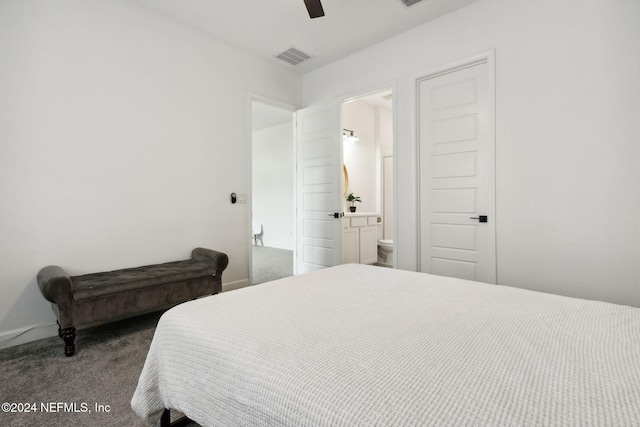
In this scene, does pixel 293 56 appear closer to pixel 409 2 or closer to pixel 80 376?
pixel 409 2

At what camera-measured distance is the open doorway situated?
6717 mm

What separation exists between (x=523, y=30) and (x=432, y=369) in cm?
298

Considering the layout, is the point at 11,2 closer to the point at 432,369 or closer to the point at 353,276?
the point at 353,276

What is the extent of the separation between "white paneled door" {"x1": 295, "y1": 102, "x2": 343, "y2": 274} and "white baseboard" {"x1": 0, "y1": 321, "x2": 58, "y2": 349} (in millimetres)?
2580

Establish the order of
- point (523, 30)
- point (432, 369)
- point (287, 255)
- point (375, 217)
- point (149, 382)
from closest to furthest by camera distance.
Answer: point (432, 369), point (149, 382), point (523, 30), point (375, 217), point (287, 255)

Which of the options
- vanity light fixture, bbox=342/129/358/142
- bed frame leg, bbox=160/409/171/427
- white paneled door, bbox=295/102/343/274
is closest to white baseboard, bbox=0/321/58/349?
bed frame leg, bbox=160/409/171/427

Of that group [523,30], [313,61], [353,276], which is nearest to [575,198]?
[523,30]

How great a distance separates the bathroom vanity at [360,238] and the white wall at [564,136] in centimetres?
214

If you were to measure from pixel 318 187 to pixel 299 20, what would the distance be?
1.87m

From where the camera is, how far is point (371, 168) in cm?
595

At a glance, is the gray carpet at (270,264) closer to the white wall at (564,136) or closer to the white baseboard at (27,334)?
the white baseboard at (27,334)

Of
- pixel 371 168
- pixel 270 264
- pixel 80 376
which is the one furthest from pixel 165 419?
pixel 371 168

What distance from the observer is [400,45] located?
3.37m

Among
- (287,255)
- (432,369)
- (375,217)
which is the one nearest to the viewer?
(432,369)
